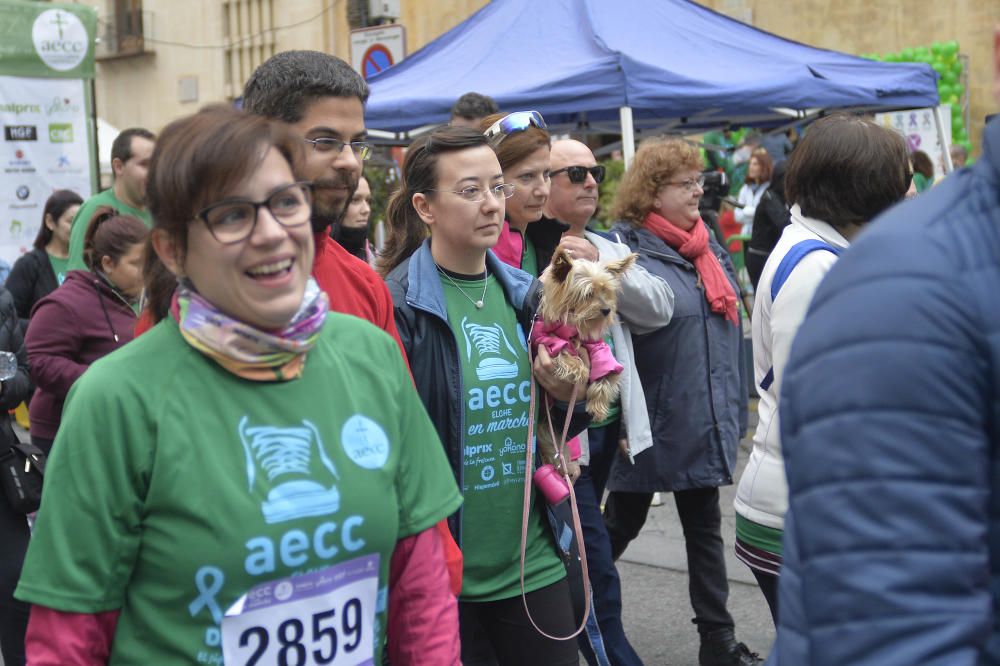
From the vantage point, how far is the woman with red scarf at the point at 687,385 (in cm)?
489

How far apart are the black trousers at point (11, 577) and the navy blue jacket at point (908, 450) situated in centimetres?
343

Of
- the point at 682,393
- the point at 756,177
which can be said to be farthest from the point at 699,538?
the point at 756,177

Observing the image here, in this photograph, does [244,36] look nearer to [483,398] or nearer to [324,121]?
[483,398]

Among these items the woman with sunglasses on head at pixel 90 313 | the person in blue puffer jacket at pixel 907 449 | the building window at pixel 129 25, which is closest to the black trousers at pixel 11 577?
the woman with sunglasses on head at pixel 90 313

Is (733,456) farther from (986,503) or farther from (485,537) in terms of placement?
(986,503)

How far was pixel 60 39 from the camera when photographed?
10.5 meters

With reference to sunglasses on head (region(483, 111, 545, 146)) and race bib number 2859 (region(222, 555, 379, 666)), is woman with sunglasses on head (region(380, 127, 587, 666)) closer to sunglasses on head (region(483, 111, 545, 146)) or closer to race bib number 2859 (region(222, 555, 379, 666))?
sunglasses on head (region(483, 111, 545, 146))

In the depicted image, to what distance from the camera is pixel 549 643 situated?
3395 millimetres

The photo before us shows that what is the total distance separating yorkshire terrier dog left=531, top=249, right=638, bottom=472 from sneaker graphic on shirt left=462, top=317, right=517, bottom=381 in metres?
0.09

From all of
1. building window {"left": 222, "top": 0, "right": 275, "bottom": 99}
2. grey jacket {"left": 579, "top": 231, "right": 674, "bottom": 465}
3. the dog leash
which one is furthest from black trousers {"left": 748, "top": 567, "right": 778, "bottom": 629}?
building window {"left": 222, "top": 0, "right": 275, "bottom": 99}

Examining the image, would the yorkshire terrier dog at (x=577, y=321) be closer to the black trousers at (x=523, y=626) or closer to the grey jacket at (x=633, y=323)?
the black trousers at (x=523, y=626)

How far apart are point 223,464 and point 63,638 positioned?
36cm

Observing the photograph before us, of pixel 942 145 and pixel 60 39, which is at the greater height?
pixel 60 39

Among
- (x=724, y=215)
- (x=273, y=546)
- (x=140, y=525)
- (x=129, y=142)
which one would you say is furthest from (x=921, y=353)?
(x=724, y=215)
